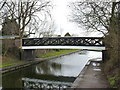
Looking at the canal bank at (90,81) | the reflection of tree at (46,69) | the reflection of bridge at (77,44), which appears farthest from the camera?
the reflection of bridge at (77,44)

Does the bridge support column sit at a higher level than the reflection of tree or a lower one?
higher

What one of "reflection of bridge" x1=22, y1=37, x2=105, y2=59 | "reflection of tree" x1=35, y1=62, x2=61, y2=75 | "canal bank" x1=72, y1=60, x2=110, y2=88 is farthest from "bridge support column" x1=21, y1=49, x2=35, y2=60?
"canal bank" x1=72, y1=60, x2=110, y2=88

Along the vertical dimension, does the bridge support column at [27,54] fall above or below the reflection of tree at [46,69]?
above

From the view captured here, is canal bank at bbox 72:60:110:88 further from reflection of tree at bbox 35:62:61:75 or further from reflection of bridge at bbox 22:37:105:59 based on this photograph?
reflection of bridge at bbox 22:37:105:59

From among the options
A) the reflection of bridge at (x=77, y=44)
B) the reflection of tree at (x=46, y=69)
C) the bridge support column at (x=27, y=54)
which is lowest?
the reflection of tree at (x=46, y=69)

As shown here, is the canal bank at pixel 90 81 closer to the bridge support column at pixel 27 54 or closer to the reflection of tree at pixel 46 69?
the reflection of tree at pixel 46 69

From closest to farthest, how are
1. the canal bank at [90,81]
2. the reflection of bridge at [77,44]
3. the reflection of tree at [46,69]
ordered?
the canal bank at [90,81] → the reflection of tree at [46,69] → the reflection of bridge at [77,44]

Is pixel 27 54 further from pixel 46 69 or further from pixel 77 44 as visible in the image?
pixel 77 44

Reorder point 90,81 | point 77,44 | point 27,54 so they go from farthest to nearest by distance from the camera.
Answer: point 27,54 < point 77,44 < point 90,81

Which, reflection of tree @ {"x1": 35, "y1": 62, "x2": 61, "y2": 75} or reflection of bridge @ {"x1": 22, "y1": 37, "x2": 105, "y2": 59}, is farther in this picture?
reflection of bridge @ {"x1": 22, "y1": 37, "x2": 105, "y2": 59}

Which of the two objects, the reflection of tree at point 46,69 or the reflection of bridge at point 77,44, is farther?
the reflection of bridge at point 77,44

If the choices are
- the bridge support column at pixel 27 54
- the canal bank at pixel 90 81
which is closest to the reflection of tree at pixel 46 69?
the bridge support column at pixel 27 54

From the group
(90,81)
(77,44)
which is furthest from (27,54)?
(90,81)

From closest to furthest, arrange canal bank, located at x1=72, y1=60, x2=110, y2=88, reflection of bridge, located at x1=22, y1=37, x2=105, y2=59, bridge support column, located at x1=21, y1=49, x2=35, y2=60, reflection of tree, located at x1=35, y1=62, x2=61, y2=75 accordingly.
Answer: canal bank, located at x1=72, y1=60, x2=110, y2=88
reflection of tree, located at x1=35, y1=62, x2=61, y2=75
reflection of bridge, located at x1=22, y1=37, x2=105, y2=59
bridge support column, located at x1=21, y1=49, x2=35, y2=60
